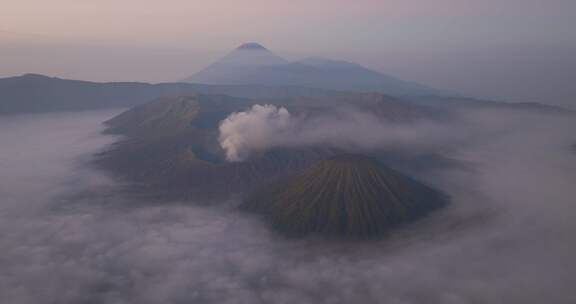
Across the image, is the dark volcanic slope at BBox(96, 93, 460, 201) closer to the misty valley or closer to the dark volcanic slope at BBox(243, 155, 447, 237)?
the misty valley

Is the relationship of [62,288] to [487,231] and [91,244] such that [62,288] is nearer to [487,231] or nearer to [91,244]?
[91,244]

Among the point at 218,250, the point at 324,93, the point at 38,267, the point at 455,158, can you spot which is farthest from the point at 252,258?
the point at 324,93

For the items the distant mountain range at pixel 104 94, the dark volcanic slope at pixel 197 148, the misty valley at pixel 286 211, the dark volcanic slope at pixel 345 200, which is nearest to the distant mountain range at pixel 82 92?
the distant mountain range at pixel 104 94

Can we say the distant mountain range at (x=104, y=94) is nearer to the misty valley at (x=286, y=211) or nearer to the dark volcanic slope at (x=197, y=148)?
the dark volcanic slope at (x=197, y=148)

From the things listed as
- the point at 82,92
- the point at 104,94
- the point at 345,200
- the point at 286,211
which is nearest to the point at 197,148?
the point at 286,211

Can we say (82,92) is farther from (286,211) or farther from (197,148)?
(286,211)
